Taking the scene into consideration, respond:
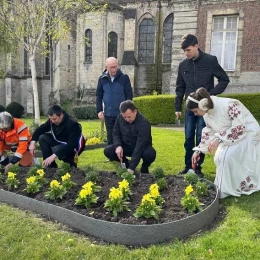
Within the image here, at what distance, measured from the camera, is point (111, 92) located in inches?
246

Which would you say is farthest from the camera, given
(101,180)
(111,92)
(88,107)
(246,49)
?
(88,107)

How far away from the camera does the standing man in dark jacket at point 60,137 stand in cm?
528

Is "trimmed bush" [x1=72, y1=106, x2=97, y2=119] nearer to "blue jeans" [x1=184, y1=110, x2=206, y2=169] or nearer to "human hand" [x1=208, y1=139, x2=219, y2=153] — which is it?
"blue jeans" [x1=184, y1=110, x2=206, y2=169]

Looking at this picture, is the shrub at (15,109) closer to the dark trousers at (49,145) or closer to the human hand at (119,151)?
the dark trousers at (49,145)

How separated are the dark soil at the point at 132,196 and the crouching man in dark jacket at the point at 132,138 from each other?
0.35 meters

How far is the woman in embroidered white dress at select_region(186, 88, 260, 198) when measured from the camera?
13.9ft

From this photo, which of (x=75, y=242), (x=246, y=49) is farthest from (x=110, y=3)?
(x=75, y=242)

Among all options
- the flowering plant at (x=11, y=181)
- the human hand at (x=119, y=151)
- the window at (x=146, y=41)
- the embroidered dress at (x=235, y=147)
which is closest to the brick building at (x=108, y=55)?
the window at (x=146, y=41)

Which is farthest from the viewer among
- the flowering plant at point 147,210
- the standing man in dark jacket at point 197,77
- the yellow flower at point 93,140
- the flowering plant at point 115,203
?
the yellow flower at point 93,140

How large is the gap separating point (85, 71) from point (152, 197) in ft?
73.4

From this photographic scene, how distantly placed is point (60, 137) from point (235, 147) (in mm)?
2994

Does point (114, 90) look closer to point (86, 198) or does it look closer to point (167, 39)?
point (86, 198)

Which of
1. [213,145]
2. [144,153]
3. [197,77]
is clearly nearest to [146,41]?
[197,77]

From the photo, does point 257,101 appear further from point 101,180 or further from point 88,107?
point 88,107
